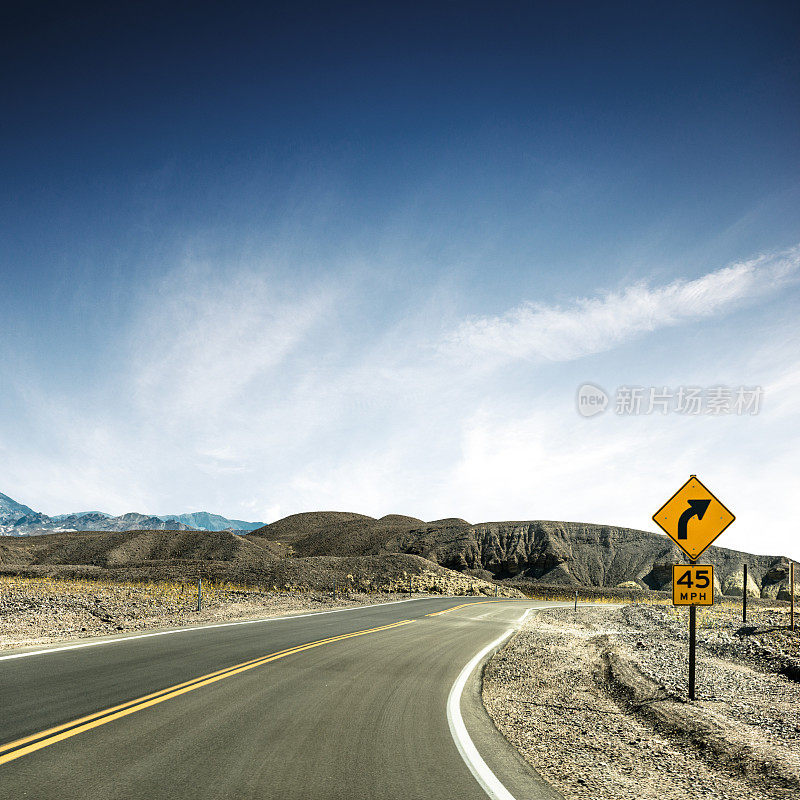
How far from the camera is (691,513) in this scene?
8.95 meters

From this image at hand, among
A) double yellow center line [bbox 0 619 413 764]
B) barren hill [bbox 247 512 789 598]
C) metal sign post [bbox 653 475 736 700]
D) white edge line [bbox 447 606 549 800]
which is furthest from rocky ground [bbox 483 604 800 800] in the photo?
barren hill [bbox 247 512 789 598]

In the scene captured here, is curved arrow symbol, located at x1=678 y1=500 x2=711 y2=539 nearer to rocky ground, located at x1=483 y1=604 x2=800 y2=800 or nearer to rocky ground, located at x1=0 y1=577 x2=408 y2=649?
rocky ground, located at x1=483 y1=604 x2=800 y2=800

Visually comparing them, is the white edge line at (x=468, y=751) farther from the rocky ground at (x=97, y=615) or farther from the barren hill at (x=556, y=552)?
the barren hill at (x=556, y=552)

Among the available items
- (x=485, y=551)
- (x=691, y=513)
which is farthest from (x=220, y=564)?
(x=691, y=513)

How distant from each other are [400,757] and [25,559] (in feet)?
313

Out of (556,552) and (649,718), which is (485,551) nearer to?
(556,552)

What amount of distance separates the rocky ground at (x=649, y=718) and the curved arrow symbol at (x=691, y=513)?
2433 mm

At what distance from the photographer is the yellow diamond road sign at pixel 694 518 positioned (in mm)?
8773

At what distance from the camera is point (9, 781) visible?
444 cm

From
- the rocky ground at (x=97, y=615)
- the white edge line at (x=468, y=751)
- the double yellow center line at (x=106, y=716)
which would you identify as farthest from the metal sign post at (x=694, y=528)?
the rocky ground at (x=97, y=615)

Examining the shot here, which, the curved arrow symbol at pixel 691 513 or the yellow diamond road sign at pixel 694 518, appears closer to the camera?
the yellow diamond road sign at pixel 694 518

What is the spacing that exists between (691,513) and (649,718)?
319 cm

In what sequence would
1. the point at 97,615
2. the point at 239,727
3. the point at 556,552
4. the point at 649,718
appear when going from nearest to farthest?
1. the point at 239,727
2. the point at 649,718
3. the point at 97,615
4. the point at 556,552

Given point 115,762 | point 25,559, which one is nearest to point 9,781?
point 115,762
